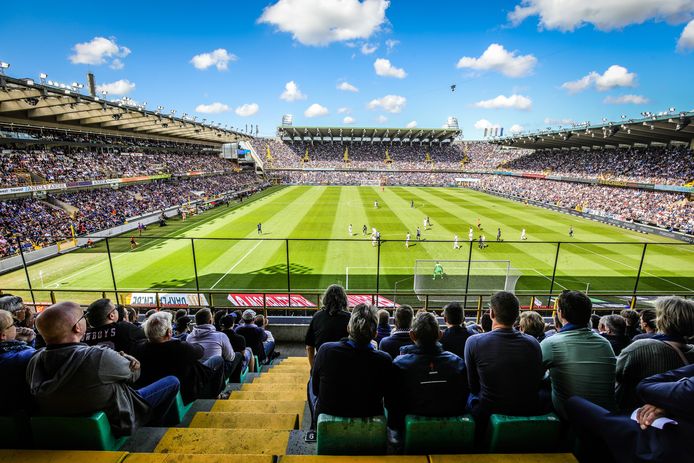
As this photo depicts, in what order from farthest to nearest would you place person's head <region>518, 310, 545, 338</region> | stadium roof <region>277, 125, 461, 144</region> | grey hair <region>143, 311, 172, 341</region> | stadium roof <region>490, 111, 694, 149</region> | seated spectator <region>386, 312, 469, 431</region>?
stadium roof <region>277, 125, 461, 144</region>, stadium roof <region>490, 111, 694, 149</region>, person's head <region>518, 310, 545, 338</region>, grey hair <region>143, 311, 172, 341</region>, seated spectator <region>386, 312, 469, 431</region>

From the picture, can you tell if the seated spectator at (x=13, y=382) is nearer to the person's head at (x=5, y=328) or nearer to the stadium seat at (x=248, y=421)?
the person's head at (x=5, y=328)

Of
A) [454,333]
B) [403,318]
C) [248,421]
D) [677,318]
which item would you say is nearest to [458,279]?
[454,333]

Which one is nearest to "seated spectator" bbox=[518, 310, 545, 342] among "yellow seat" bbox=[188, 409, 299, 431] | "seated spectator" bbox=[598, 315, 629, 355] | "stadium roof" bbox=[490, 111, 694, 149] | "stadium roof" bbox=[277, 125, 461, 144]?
"seated spectator" bbox=[598, 315, 629, 355]

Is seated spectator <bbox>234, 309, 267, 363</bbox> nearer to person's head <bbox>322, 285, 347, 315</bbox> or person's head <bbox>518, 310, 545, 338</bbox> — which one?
person's head <bbox>322, 285, 347, 315</bbox>

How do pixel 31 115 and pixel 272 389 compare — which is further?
pixel 31 115

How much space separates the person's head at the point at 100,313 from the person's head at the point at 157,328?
694 millimetres

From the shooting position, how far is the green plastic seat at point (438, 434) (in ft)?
9.32

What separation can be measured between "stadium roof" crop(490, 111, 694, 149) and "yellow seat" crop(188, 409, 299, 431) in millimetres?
42225

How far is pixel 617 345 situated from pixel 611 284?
59.2 feet

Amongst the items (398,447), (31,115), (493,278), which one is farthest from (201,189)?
(398,447)

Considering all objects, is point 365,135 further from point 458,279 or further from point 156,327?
point 156,327

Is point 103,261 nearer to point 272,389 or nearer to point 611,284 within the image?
point 272,389

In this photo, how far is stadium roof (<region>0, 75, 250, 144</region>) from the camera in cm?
A: 2228

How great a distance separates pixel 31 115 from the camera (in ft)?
90.8
